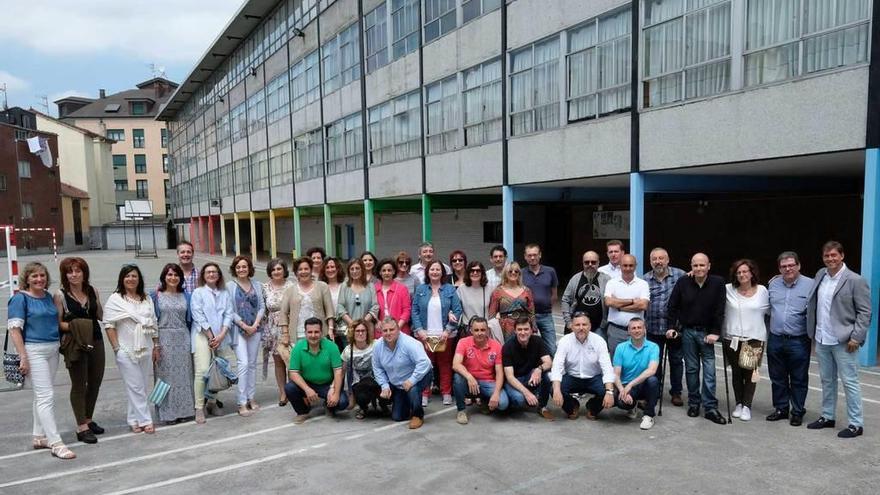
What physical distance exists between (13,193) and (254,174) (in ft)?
80.6

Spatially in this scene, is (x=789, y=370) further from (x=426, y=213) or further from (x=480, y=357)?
(x=426, y=213)

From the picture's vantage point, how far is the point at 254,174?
3122cm

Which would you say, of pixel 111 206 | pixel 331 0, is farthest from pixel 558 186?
pixel 111 206

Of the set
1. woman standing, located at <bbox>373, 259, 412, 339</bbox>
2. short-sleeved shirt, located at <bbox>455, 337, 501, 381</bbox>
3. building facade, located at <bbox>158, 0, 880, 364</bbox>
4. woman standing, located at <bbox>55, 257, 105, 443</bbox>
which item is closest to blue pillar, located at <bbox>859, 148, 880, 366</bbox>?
building facade, located at <bbox>158, 0, 880, 364</bbox>

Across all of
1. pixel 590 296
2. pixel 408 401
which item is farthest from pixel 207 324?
pixel 590 296

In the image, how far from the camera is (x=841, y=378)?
536 centimetres

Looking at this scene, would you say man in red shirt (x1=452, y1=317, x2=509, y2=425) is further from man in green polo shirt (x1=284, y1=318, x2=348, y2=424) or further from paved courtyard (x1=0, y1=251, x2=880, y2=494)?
man in green polo shirt (x1=284, y1=318, x2=348, y2=424)

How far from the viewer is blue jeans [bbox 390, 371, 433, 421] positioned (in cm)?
600

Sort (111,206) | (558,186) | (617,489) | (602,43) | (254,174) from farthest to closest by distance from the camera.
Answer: (111,206)
(254,174)
(558,186)
(602,43)
(617,489)

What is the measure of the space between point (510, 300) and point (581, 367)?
103 centimetres

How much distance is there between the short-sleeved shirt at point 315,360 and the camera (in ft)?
20.4

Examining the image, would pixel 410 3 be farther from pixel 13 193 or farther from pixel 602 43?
pixel 13 193

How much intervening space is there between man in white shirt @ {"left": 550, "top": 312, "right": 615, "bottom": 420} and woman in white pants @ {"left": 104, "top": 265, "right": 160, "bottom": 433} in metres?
3.98

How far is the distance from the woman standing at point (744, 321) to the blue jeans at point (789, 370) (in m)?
0.16
